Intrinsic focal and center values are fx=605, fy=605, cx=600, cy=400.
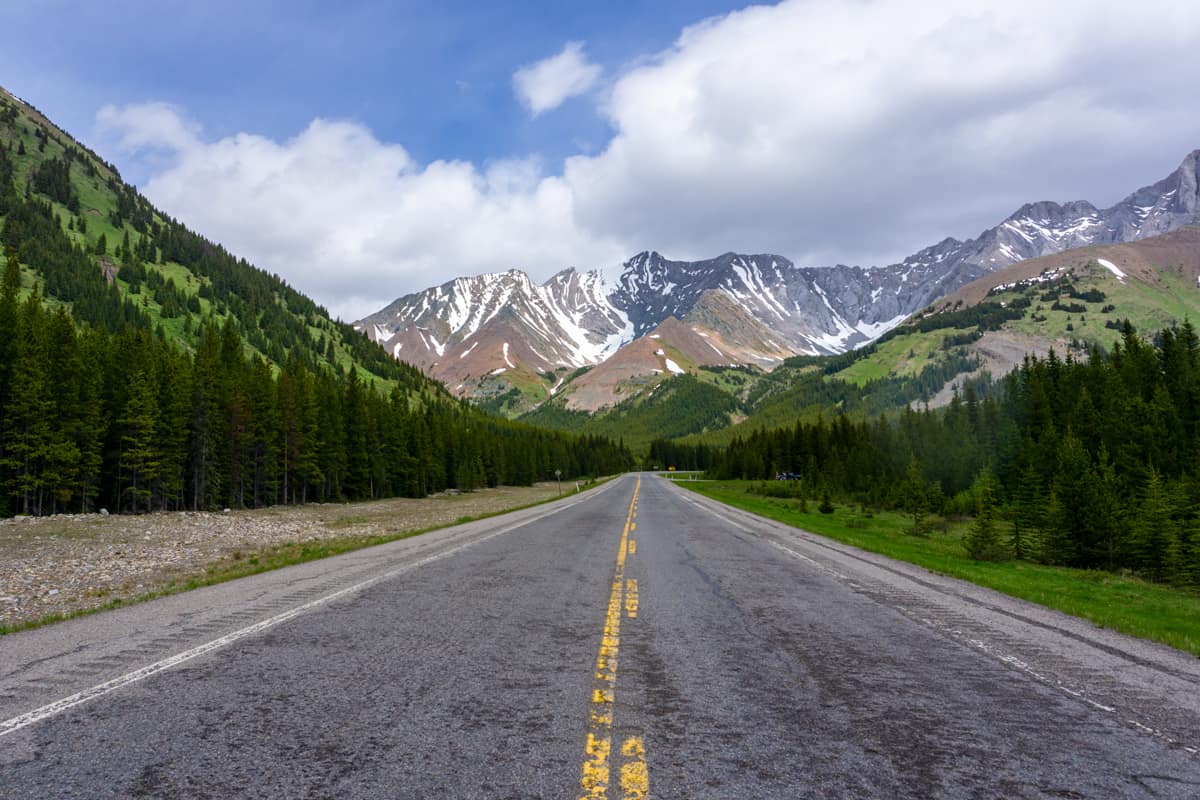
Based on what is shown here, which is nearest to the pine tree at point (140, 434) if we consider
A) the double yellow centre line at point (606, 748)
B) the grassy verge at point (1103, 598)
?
the grassy verge at point (1103, 598)

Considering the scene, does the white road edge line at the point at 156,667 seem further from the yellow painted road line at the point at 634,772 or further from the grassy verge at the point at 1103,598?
the grassy verge at the point at 1103,598

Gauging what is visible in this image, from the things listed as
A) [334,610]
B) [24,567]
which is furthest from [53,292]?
[334,610]

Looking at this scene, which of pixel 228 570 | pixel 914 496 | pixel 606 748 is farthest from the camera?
pixel 914 496

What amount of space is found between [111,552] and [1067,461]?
51529mm

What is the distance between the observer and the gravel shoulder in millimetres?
13953

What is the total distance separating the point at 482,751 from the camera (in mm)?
4348

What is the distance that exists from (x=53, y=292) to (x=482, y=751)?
6848 inches

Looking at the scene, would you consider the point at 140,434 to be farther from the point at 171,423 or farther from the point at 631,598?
the point at 631,598

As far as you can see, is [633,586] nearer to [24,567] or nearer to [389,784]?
[389,784]

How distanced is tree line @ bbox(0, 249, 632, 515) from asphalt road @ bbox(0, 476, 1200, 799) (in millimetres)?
47944

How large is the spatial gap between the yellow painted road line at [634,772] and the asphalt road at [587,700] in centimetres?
2

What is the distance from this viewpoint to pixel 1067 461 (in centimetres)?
3841

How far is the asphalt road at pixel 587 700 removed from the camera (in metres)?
3.98

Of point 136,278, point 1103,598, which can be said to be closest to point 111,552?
point 1103,598
